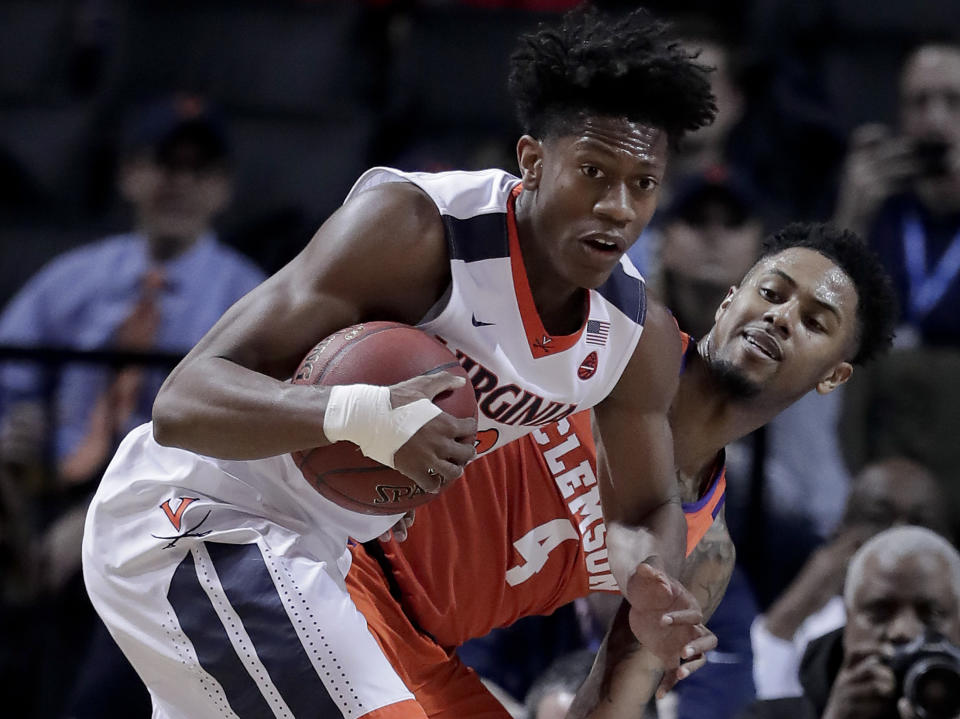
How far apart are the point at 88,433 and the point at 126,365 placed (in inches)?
11.1

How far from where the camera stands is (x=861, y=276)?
11.9 feet

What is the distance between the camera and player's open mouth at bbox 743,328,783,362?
3521 millimetres

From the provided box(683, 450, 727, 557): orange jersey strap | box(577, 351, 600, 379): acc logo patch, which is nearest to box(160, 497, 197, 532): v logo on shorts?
box(577, 351, 600, 379): acc logo patch

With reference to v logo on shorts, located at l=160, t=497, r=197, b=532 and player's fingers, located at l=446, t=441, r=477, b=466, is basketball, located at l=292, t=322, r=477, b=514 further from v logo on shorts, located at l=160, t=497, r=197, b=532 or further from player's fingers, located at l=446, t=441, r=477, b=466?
v logo on shorts, located at l=160, t=497, r=197, b=532

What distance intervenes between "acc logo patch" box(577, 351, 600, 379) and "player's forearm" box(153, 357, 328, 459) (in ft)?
2.13

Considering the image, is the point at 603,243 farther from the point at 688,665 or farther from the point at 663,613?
the point at 688,665

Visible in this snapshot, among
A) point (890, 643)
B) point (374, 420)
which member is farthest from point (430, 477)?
point (890, 643)

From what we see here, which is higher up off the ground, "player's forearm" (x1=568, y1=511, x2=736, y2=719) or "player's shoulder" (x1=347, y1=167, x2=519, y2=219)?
"player's shoulder" (x1=347, y1=167, x2=519, y2=219)

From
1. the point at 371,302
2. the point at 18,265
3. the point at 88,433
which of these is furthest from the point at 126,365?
the point at 371,302

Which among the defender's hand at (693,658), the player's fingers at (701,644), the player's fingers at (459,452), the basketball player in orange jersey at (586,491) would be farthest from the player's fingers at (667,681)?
the player's fingers at (459,452)

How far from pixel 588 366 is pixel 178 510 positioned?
0.86 m

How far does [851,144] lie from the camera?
18.9 ft

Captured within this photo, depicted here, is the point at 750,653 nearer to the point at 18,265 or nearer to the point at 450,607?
the point at 450,607

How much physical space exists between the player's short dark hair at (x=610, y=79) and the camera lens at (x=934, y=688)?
1482mm
